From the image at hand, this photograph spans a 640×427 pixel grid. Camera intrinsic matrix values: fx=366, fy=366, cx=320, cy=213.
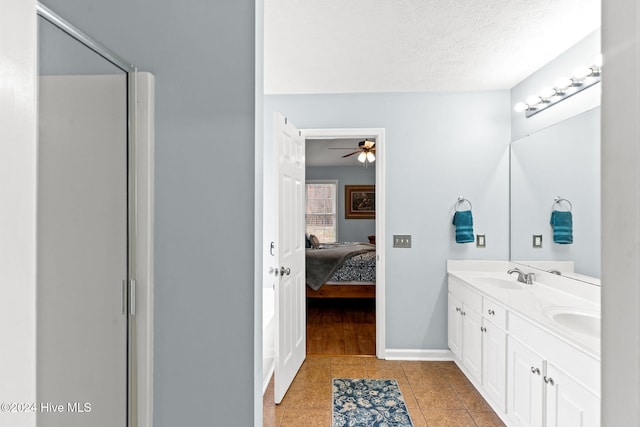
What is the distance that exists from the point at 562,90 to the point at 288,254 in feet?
7.40

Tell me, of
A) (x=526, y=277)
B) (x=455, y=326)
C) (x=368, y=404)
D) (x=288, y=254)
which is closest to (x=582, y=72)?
(x=526, y=277)

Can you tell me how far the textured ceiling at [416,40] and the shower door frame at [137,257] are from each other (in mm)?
1206

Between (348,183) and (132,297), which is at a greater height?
(348,183)

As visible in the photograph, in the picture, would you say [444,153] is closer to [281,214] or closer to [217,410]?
[281,214]

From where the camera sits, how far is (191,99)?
4.16 ft

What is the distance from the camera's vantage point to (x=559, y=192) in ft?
8.60

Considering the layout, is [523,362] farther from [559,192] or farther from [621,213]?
[621,213]

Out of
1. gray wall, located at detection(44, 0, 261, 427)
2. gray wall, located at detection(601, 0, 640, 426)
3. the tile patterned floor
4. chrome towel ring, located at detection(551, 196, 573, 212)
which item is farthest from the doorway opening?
gray wall, located at detection(601, 0, 640, 426)

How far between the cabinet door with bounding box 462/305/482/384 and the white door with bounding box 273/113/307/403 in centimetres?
134

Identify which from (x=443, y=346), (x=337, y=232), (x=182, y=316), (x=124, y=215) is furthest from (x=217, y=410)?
(x=337, y=232)

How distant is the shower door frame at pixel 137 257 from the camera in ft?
3.98

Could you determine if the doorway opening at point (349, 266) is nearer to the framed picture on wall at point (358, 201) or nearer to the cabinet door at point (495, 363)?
the framed picture on wall at point (358, 201)

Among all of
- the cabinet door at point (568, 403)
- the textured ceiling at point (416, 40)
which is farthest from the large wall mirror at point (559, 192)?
the cabinet door at point (568, 403)

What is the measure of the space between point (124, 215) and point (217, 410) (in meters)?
0.73
